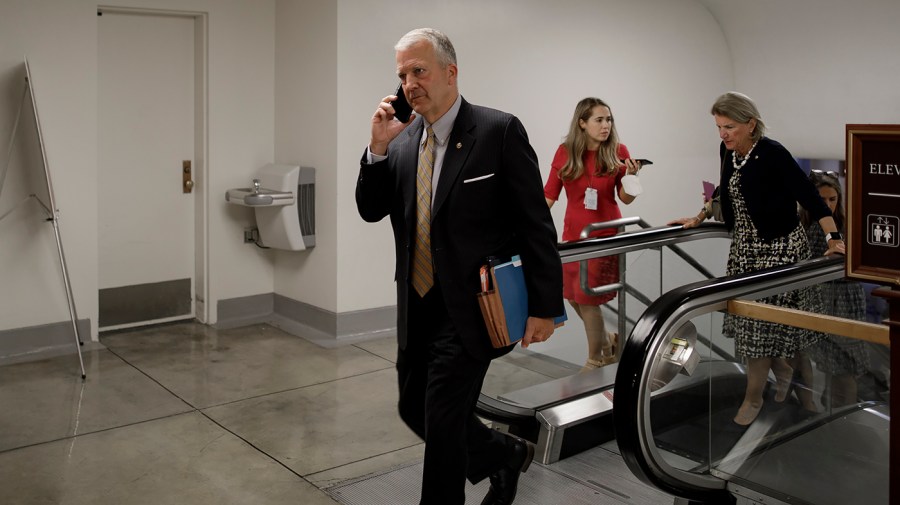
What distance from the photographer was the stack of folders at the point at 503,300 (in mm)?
2965

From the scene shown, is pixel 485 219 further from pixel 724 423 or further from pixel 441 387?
pixel 724 423

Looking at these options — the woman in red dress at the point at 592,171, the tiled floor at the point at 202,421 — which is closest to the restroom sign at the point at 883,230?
the tiled floor at the point at 202,421

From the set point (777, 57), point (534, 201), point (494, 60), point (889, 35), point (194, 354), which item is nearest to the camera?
point (534, 201)

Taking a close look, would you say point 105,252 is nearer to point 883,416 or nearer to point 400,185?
point 400,185

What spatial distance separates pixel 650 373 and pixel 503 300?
2.02 feet

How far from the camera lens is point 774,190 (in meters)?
4.54

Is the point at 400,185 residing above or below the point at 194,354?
above

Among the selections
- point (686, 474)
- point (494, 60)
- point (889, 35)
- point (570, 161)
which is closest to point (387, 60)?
point (494, 60)

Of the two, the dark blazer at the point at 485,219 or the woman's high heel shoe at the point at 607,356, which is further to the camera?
the woman's high heel shoe at the point at 607,356

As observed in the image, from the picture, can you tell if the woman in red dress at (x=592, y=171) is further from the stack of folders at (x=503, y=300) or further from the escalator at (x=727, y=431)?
the stack of folders at (x=503, y=300)

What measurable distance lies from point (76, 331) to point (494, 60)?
3653 mm

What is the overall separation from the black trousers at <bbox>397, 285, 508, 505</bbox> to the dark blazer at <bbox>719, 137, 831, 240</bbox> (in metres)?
2.09

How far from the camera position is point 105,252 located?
675 cm

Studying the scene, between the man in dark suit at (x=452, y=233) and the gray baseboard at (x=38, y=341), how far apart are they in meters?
3.94
